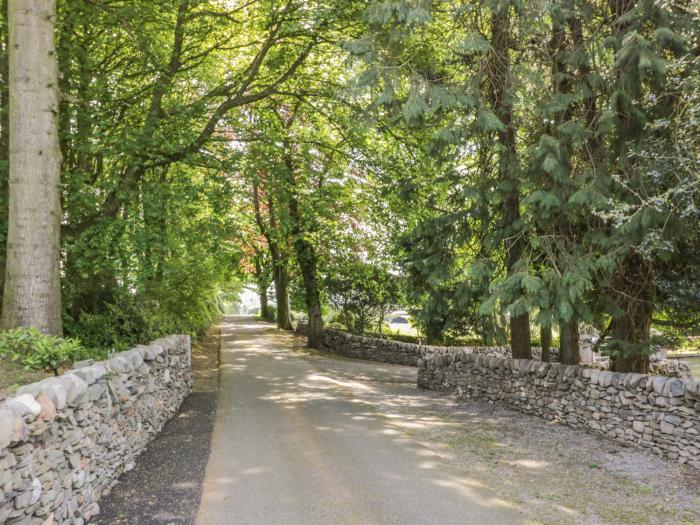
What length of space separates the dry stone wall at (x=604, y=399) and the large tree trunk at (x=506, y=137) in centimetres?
144

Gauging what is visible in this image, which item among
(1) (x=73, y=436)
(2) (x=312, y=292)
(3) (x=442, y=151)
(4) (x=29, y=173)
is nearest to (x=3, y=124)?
(4) (x=29, y=173)

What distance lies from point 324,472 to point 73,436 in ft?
9.50

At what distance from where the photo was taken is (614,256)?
24.4ft

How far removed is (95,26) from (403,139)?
6.99 metres

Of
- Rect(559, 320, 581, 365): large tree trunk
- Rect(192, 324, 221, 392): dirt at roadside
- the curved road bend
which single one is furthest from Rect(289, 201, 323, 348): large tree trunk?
Rect(559, 320, 581, 365): large tree trunk

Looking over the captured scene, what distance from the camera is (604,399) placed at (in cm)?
845

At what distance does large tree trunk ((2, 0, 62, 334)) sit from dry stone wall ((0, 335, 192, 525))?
5.32 ft

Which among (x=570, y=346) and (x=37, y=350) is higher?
(x=37, y=350)

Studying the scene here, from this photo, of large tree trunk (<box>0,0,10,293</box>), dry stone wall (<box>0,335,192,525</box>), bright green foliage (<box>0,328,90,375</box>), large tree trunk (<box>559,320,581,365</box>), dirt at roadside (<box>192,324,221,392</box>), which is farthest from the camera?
dirt at roadside (<box>192,324,221,392</box>)

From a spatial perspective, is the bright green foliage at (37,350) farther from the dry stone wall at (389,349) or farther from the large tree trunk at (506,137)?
the dry stone wall at (389,349)

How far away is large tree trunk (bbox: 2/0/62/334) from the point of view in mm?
7406

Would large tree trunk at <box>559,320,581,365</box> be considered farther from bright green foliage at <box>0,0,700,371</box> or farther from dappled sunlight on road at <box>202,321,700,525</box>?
dappled sunlight on road at <box>202,321,700,525</box>

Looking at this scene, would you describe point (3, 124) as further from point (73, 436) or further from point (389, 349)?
point (389, 349)

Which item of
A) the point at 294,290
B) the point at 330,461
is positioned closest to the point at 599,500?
the point at 330,461
